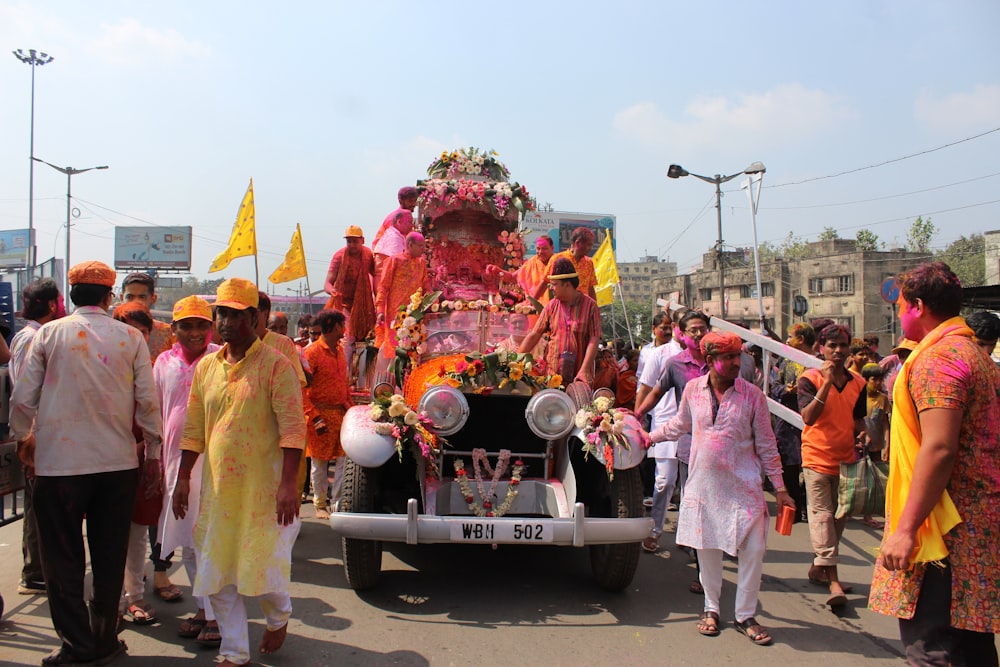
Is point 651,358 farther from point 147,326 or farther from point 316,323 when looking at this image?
point 147,326

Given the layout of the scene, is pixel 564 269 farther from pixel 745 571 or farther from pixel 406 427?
pixel 745 571

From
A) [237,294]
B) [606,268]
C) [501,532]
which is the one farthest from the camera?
[606,268]

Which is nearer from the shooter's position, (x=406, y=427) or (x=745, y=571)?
(x=745, y=571)

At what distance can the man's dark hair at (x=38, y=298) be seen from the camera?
15.0 ft

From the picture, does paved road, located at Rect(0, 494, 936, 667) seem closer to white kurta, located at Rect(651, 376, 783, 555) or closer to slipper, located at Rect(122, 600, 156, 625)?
slipper, located at Rect(122, 600, 156, 625)

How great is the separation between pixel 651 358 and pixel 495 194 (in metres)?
3.25

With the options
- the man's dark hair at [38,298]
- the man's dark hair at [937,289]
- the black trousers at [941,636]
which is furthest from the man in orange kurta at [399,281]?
the black trousers at [941,636]

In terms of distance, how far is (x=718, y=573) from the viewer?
464cm

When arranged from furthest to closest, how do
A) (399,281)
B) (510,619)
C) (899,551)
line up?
(399,281) < (510,619) < (899,551)

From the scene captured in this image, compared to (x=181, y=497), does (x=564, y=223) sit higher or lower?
higher

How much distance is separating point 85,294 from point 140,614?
6.50ft

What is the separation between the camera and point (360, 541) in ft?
16.3

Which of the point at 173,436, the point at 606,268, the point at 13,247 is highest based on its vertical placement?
the point at 13,247

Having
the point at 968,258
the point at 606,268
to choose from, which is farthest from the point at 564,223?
the point at 606,268
